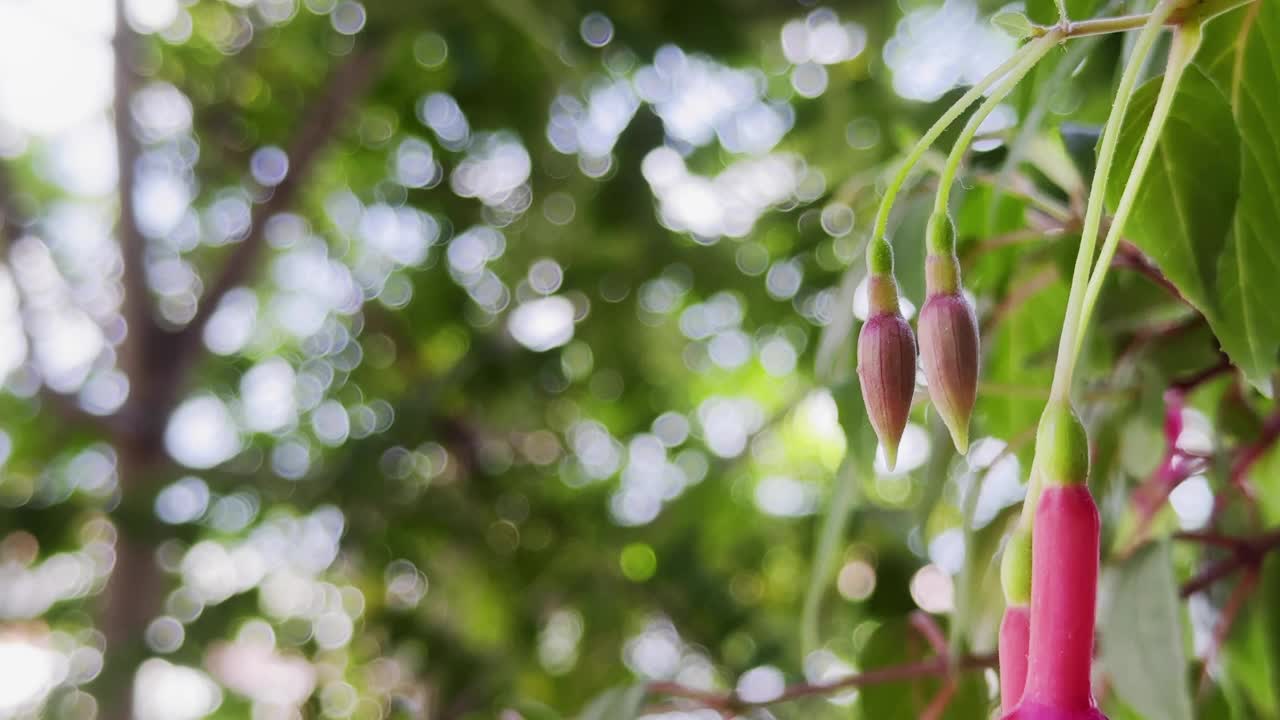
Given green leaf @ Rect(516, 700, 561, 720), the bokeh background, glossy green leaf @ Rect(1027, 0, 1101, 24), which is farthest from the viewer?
the bokeh background

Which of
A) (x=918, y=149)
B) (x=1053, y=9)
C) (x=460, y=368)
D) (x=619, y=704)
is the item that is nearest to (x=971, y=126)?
(x=918, y=149)

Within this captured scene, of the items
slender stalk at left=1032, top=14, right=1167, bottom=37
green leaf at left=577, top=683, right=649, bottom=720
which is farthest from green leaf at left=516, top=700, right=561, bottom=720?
slender stalk at left=1032, top=14, right=1167, bottom=37

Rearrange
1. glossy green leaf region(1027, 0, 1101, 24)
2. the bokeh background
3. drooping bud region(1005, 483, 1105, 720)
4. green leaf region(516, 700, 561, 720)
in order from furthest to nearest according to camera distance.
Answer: the bokeh background, green leaf region(516, 700, 561, 720), glossy green leaf region(1027, 0, 1101, 24), drooping bud region(1005, 483, 1105, 720)

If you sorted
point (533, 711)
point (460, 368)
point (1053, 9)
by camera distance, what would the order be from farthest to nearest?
point (460, 368), point (533, 711), point (1053, 9)

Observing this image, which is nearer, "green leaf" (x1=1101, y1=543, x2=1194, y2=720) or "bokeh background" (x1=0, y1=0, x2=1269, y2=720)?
"green leaf" (x1=1101, y1=543, x2=1194, y2=720)

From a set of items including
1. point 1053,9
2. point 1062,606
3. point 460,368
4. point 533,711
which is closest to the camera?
point 1062,606

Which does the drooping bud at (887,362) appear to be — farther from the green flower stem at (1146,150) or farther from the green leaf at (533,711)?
the green leaf at (533,711)

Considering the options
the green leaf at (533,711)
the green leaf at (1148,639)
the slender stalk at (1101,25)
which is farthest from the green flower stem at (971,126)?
the green leaf at (533,711)

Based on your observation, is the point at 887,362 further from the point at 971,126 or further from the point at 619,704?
the point at 619,704

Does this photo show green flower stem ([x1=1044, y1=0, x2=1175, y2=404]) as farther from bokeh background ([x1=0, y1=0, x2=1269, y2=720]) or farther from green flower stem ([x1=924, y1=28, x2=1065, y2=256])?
bokeh background ([x1=0, y1=0, x2=1269, y2=720])
